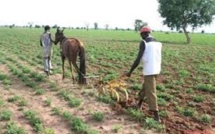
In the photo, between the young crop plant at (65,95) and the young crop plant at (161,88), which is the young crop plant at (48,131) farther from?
the young crop plant at (161,88)

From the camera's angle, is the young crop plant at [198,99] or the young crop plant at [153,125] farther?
the young crop plant at [198,99]

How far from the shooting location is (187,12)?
4678 cm

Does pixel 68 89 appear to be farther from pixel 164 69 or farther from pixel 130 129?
pixel 164 69

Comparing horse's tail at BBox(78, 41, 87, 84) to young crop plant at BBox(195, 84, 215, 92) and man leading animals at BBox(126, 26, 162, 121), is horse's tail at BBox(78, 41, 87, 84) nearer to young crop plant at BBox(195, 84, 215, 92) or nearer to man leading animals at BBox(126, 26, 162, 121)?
young crop plant at BBox(195, 84, 215, 92)

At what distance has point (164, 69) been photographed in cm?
1714

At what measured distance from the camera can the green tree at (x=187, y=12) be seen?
1817 inches

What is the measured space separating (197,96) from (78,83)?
13.8 ft

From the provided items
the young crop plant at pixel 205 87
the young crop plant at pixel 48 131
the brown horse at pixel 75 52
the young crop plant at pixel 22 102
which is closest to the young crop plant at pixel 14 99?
the young crop plant at pixel 22 102

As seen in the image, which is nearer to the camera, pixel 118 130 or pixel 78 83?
pixel 118 130

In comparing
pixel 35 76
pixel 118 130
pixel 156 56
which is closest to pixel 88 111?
pixel 118 130

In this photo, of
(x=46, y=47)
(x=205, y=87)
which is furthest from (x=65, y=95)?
(x=205, y=87)

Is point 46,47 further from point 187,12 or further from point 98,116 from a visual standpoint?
point 187,12

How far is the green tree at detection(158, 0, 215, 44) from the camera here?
4616cm

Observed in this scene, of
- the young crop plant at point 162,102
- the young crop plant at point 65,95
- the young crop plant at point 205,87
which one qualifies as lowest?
the young crop plant at point 65,95
